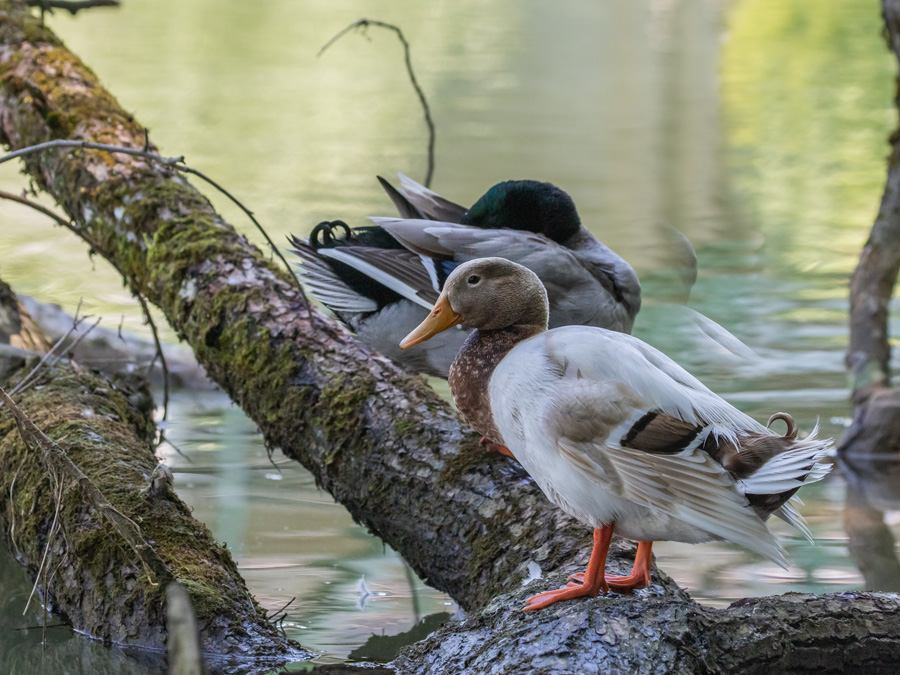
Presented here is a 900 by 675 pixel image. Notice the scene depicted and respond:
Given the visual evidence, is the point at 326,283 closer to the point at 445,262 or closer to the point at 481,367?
the point at 445,262

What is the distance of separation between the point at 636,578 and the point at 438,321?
28.0 inches

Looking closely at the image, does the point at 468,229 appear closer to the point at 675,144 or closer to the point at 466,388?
the point at 466,388

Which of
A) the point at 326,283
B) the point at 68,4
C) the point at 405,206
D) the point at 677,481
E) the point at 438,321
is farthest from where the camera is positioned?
the point at 68,4

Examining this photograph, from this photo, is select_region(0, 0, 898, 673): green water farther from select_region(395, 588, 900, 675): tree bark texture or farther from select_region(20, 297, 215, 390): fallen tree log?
select_region(395, 588, 900, 675): tree bark texture

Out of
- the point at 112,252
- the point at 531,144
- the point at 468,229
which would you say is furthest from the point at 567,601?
the point at 531,144

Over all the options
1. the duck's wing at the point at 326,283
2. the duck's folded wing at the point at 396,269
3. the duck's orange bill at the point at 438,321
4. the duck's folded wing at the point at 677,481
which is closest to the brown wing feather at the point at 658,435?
the duck's folded wing at the point at 677,481

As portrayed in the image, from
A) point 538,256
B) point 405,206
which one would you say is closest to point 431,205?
point 405,206

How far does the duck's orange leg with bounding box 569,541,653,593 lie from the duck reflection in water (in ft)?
4.82

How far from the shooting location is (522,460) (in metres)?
2.31

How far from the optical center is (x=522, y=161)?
1023 cm

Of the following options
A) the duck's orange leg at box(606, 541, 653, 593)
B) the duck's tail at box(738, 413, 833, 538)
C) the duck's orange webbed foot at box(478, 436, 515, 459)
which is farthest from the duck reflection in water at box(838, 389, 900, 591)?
the duck's tail at box(738, 413, 833, 538)

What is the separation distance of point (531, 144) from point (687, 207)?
7.72 feet

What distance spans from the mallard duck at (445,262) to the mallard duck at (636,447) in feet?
2.93

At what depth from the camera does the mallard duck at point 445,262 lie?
10.5 ft
